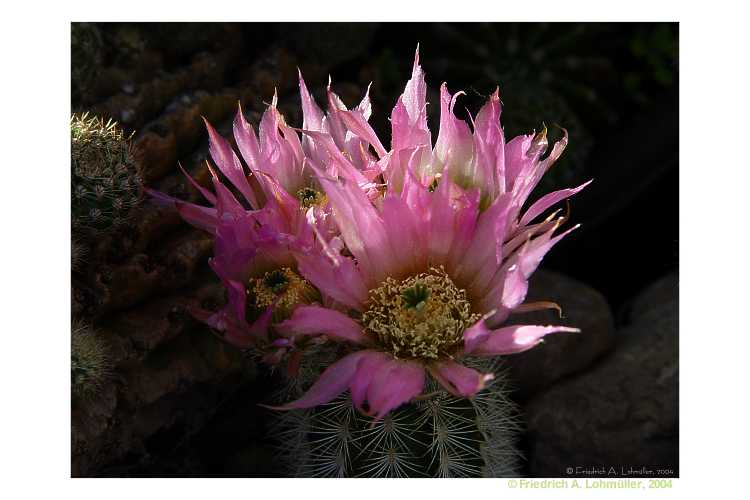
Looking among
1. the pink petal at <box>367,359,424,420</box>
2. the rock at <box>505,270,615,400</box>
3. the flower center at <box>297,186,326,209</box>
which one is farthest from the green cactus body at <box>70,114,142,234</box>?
the rock at <box>505,270,615,400</box>

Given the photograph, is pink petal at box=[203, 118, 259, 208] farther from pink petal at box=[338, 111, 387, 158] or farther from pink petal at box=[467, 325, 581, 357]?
pink petal at box=[467, 325, 581, 357]

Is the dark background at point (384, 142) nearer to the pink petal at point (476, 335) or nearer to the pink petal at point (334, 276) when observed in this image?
the pink petal at point (334, 276)

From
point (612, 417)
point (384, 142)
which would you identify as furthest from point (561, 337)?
point (384, 142)

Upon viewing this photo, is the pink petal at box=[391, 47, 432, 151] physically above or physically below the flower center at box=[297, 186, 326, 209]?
above

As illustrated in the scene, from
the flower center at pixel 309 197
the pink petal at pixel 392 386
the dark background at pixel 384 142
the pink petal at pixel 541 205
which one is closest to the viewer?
the pink petal at pixel 392 386

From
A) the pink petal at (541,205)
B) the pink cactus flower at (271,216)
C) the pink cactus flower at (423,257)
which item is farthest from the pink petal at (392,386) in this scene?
the pink petal at (541,205)

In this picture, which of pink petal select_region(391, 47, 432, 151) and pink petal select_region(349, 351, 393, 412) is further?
pink petal select_region(391, 47, 432, 151)

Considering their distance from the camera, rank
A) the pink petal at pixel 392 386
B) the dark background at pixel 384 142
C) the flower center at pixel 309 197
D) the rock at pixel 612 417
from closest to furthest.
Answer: the pink petal at pixel 392 386 < the flower center at pixel 309 197 < the dark background at pixel 384 142 < the rock at pixel 612 417
